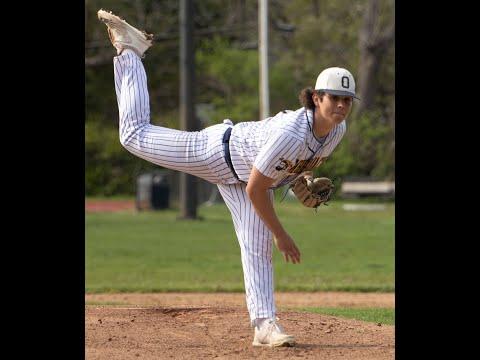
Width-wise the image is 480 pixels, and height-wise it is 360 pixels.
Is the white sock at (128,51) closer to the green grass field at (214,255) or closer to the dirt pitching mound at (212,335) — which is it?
the dirt pitching mound at (212,335)

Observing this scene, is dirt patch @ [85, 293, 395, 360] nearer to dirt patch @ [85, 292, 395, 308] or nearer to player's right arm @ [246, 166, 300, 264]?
player's right arm @ [246, 166, 300, 264]

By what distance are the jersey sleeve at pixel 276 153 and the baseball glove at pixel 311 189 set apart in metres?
0.55

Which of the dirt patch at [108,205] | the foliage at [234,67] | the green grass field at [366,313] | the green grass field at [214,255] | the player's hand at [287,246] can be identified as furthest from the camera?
the foliage at [234,67]

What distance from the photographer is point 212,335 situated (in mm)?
7527

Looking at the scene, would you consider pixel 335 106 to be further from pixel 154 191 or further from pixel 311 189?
pixel 154 191

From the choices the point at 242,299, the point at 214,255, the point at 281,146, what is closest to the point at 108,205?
the point at 214,255

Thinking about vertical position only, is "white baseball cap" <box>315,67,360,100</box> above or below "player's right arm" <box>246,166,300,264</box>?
above

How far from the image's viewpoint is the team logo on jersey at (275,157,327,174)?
640cm

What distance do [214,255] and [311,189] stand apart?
9482 mm

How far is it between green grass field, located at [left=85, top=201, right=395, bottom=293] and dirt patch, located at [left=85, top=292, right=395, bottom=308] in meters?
0.44

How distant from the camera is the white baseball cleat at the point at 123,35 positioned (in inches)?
276

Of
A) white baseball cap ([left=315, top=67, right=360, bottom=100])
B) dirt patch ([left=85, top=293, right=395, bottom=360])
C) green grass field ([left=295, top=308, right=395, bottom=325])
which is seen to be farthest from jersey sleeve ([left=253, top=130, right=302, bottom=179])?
green grass field ([left=295, top=308, right=395, bottom=325])

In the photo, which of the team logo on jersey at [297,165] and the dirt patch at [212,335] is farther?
the dirt patch at [212,335]

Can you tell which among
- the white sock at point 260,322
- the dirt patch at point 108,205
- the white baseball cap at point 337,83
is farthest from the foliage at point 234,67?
the white baseball cap at point 337,83
